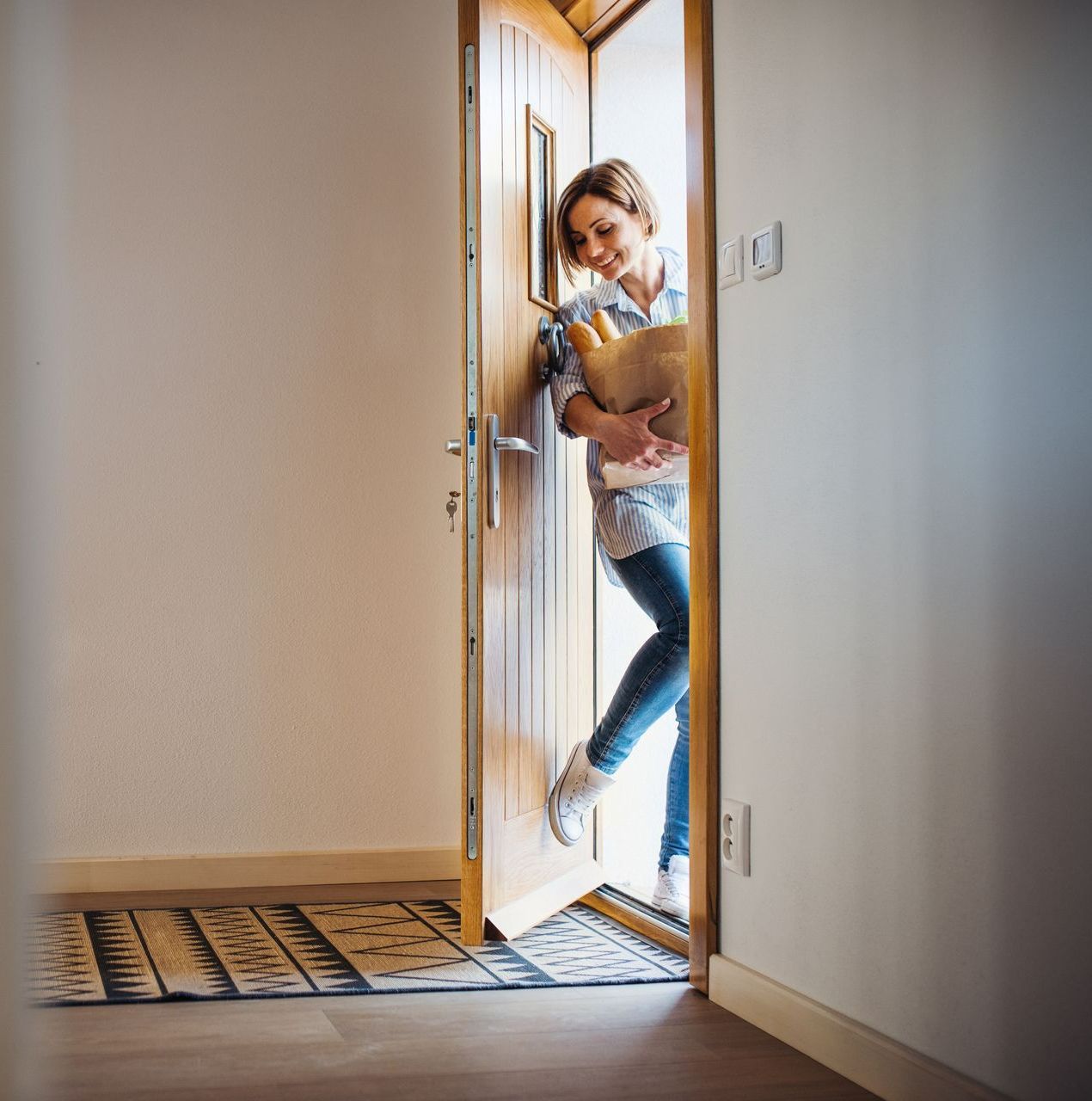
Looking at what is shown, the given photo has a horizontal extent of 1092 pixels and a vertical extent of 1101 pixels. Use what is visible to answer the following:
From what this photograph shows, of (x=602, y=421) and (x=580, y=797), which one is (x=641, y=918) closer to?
(x=580, y=797)

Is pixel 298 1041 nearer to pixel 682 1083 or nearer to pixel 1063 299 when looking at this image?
pixel 682 1083

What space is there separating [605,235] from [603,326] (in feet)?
0.66

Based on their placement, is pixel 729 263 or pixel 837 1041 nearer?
pixel 837 1041

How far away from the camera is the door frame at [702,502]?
180 centimetres

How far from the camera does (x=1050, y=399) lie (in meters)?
1.15

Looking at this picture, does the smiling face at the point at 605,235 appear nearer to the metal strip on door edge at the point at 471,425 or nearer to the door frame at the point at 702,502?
the metal strip on door edge at the point at 471,425

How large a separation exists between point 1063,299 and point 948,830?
0.62 m

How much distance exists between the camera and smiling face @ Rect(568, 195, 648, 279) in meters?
2.32

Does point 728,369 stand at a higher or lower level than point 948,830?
higher

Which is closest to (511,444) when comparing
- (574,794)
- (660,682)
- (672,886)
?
(660,682)

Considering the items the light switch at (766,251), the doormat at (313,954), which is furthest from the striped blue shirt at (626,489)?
the doormat at (313,954)

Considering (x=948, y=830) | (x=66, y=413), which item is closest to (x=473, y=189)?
(x=66, y=413)

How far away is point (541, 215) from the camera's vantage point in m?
2.39

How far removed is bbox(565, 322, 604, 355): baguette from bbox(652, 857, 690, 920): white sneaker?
1069mm
